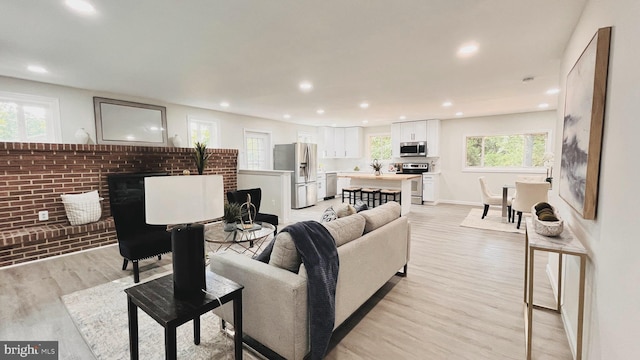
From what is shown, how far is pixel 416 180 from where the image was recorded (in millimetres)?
7930

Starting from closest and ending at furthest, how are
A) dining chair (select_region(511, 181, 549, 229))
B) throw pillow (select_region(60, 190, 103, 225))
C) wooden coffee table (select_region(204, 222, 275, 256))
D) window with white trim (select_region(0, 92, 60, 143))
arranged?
wooden coffee table (select_region(204, 222, 275, 256))
window with white trim (select_region(0, 92, 60, 143))
throw pillow (select_region(60, 190, 103, 225))
dining chair (select_region(511, 181, 549, 229))

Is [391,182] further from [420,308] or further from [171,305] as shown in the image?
[171,305]

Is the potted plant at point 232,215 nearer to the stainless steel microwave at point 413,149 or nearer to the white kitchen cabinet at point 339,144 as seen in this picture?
the stainless steel microwave at point 413,149

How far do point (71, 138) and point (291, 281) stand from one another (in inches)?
179

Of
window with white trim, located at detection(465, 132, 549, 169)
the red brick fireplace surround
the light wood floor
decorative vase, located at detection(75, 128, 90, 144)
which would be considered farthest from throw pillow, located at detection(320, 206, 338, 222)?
window with white trim, located at detection(465, 132, 549, 169)

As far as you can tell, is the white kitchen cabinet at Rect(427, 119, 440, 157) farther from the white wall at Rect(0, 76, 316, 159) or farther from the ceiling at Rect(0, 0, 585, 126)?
the white wall at Rect(0, 76, 316, 159)

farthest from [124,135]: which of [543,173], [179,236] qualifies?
[543,173]

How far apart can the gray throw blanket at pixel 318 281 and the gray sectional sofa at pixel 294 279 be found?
0.16ft

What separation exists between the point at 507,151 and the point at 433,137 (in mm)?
1812

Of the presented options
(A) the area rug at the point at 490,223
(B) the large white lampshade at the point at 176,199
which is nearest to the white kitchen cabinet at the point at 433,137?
(A) the area rug at the point at 490,223

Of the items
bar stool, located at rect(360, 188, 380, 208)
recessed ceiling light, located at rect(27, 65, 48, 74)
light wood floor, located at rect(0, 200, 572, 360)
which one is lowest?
light wood floor, located at rect(0, 200, 572, 360)

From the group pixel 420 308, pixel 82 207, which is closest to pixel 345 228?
pixel 420 308

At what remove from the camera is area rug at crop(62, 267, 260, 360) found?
6.25 ft

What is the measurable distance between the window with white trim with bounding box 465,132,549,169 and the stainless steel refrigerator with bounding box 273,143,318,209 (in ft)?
14.1
